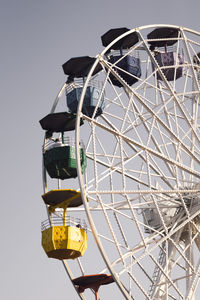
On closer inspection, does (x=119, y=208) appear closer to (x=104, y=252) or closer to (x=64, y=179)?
(x=64, y=179)

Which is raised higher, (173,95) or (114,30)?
(114,30)

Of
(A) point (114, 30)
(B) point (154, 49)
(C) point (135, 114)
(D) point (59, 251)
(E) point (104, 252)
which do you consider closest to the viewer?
(E) point (104, 252)

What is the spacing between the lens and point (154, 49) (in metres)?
33.8

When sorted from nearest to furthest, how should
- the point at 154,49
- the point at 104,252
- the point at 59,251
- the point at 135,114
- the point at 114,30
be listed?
the point at 104,252 < the point at 59,251 < the point at 135,114 < the point at 114,30 < the point at 154,49

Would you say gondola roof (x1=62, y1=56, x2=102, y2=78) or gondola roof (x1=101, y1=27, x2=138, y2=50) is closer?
gondola roof (x1=62, y1=56, x2=102, y2=78)

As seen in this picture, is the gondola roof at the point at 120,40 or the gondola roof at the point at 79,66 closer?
the gondola roof at the point at 79,66

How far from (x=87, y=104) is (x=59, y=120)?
1.53m

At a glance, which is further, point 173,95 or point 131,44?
point 131,44

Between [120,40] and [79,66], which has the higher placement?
[120,40]

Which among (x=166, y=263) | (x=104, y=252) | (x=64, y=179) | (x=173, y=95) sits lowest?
(x=166, y=263)

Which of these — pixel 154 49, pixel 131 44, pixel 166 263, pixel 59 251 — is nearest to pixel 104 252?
pixel 59 251

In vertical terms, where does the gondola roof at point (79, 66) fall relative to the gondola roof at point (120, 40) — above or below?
below

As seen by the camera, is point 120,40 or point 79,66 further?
point 120,40

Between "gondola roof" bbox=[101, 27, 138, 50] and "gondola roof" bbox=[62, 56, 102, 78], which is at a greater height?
"gondola roof" bbox=[101, 27, 138, 50]
